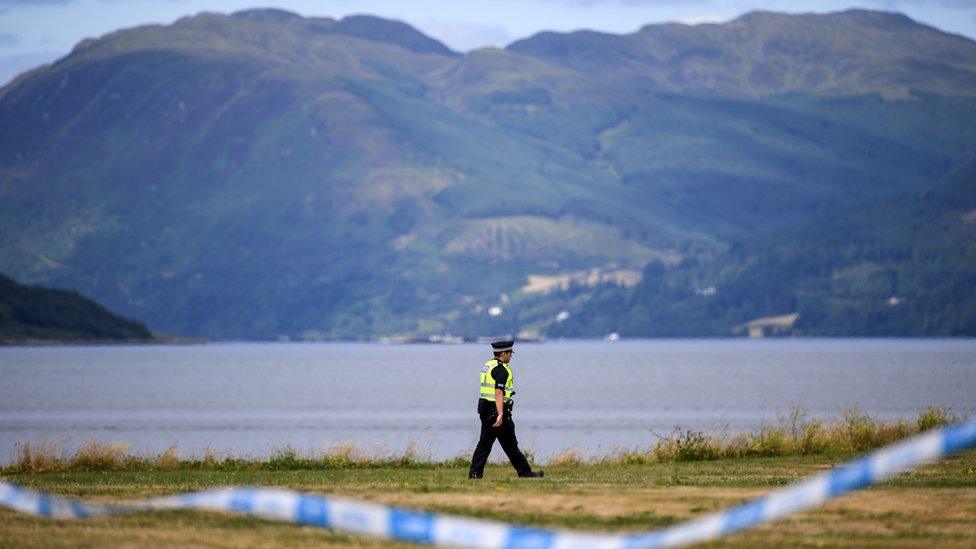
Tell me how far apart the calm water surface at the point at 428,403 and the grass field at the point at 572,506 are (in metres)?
9.62

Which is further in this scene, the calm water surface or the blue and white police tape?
the calm water surface

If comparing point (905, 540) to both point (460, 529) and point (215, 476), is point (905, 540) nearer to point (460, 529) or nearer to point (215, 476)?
point (460, 529)

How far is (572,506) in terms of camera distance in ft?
59.8

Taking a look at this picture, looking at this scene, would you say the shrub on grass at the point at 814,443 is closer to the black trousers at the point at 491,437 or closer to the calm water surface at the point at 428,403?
A: the calm water surface at the point at 428,403

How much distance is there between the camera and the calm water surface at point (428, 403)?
2773 inches

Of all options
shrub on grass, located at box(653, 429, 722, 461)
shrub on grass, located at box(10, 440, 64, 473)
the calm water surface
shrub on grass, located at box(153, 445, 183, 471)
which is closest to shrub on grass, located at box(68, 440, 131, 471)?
shrub on grass, located at box(10, 440, 64, 473)

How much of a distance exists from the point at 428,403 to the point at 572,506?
3534 inches

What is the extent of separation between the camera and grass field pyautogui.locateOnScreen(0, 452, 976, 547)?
52.3ft

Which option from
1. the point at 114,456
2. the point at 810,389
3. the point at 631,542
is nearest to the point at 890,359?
the point at 810,389

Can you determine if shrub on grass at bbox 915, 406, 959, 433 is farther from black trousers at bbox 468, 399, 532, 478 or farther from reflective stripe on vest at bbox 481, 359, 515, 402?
reflective stripe on vest at bbox 481, 359, 515, 402

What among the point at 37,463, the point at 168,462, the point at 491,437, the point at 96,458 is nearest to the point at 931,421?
the point at 491,437

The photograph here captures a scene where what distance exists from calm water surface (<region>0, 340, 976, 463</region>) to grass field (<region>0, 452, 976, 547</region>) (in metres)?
9.62

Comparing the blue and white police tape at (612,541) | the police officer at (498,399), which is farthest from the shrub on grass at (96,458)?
the blue and white police tape at (612,541)

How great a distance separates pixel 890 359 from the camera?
7790 inches
